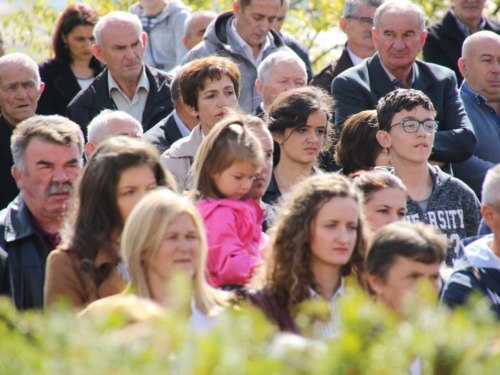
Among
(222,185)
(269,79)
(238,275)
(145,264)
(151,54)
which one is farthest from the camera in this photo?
(151,54)

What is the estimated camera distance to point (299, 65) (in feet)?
23.6

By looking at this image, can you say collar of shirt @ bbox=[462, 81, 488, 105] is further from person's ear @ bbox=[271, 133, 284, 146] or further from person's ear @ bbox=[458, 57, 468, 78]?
person's ear @ bbox=[271, 133, 284, 146]

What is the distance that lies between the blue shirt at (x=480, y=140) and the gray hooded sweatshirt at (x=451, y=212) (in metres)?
1.39

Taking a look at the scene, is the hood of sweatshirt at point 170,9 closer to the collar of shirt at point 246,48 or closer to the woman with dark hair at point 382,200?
the collar of shirt at point 246,48

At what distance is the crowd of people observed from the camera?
13.2 ft

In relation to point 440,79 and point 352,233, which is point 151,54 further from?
point 352,233

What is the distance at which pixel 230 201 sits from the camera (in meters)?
4.82

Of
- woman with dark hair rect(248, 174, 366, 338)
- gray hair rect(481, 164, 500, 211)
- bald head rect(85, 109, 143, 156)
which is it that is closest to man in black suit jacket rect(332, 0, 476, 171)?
bald head rect(85, 109, 143, 156)

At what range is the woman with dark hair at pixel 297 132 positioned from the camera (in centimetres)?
607

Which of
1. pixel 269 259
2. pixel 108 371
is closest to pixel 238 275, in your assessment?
pixel 269 259

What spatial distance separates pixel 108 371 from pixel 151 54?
7730 mm

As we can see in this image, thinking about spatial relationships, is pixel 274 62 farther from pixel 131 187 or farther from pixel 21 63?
pixel 131 187

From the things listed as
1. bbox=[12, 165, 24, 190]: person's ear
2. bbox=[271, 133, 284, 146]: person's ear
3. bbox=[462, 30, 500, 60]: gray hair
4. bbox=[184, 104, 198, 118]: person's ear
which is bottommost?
bbox=[271, 133, 284, 146]: person's ear

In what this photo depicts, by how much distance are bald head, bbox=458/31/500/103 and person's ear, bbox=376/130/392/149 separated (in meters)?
2.08
